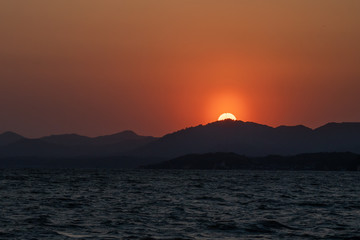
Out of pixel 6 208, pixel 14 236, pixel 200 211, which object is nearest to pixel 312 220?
pixel 200 211

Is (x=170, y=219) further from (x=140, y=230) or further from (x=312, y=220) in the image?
(x=312, y=220)

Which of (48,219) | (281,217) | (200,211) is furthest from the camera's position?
(200,211)

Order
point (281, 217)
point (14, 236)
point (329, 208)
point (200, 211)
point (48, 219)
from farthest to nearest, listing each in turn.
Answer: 1. point (329, 208)
2. point (200, 211)
3. point (281, 217)
4. point (48, 219)
5. point (14, 236)

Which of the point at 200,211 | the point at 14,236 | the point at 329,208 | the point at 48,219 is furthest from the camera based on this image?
the point at 329,208

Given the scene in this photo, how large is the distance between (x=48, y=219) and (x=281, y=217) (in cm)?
1988

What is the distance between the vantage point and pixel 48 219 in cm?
4941

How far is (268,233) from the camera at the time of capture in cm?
4309

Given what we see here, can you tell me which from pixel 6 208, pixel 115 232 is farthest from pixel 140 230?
pixel 6 208

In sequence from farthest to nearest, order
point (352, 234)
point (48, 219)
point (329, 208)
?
point (329, 208) < point (48, 219) < point (352, 234)

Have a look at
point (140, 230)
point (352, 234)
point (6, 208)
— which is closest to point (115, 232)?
point (140, 230)

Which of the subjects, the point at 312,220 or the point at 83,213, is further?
the point at 83,213

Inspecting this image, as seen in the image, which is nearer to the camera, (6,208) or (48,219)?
(48,219)

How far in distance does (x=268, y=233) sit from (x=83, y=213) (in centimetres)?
1868

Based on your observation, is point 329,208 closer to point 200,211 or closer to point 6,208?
point 200,211
